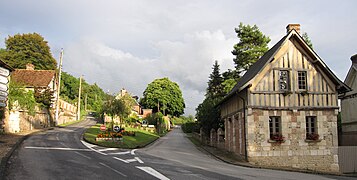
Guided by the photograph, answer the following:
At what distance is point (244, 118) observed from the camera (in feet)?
61.1

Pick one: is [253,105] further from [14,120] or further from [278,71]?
[14,120]

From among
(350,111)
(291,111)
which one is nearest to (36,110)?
(291,111)

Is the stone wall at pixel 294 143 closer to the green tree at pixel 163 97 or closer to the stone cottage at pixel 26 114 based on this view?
the stone cottage at pixel 26 114

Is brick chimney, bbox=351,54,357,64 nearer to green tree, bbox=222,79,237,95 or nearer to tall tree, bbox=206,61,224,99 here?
green tree, bbox=222,79,237,95

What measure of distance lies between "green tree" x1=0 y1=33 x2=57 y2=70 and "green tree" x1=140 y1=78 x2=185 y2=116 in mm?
28521

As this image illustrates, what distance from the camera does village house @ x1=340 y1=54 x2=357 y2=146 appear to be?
2390 centimetres

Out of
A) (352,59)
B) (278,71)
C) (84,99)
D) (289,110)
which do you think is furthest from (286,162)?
(84,99)

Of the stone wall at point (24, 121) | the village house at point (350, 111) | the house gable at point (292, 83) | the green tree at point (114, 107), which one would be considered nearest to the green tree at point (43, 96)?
the stone wall at point (24, 121)

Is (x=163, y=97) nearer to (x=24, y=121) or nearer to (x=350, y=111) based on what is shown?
(x=24, y=121)

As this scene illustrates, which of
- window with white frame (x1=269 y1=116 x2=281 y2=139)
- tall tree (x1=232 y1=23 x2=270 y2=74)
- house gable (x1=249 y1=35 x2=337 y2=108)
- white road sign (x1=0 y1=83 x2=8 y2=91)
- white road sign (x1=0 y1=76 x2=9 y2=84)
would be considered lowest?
window with white frame (x1=269 y1=116 x2=281 y2=139)

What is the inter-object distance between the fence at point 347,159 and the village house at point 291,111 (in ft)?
1.54

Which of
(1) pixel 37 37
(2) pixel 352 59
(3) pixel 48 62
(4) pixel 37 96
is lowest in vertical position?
(4) pixel 37 96

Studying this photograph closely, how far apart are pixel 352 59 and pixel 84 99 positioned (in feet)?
227

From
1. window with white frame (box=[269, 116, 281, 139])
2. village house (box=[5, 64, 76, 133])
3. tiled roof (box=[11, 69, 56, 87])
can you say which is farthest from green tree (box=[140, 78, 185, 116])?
window with white frame (box=[269, 116, 281, 139])
